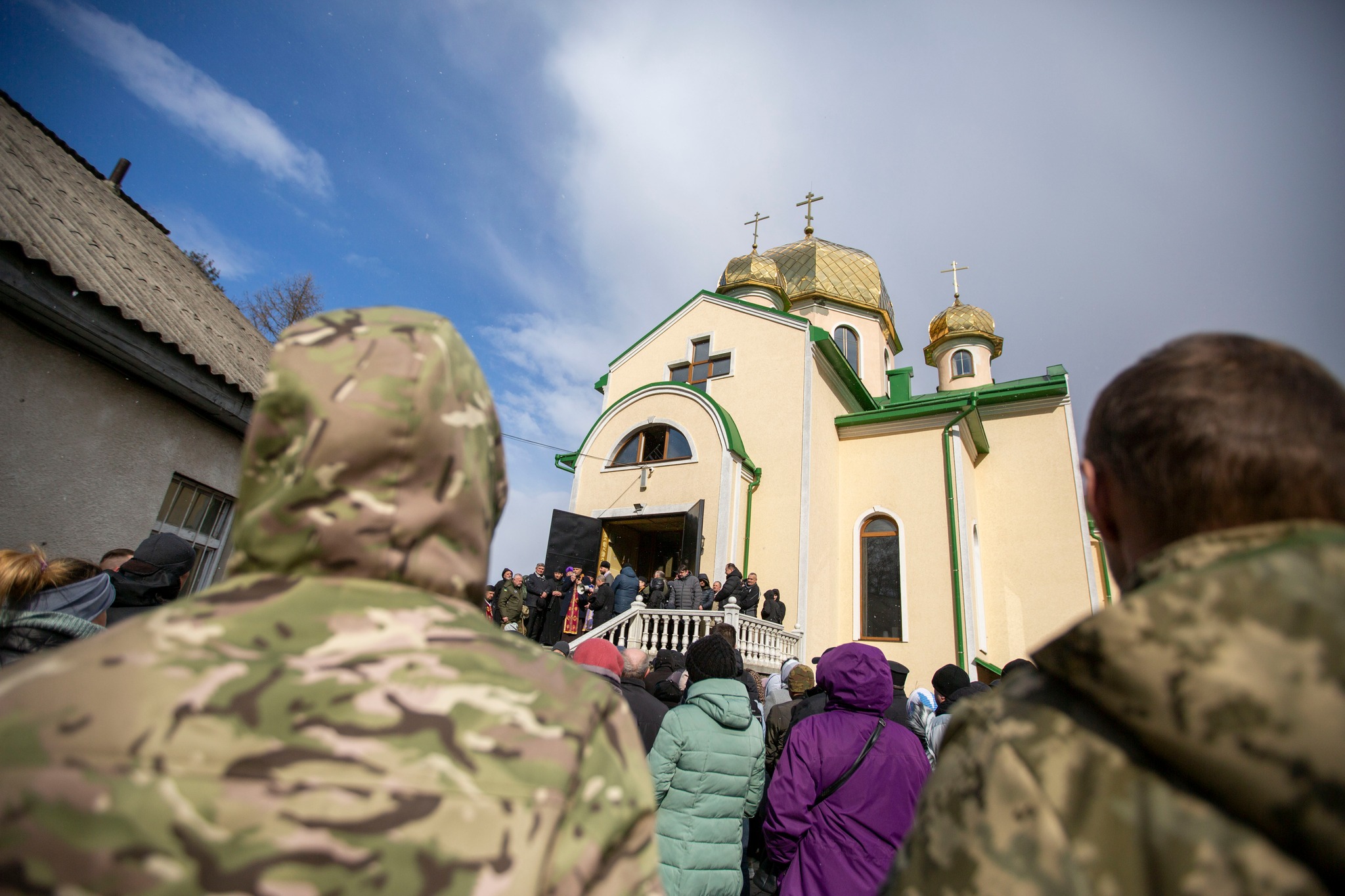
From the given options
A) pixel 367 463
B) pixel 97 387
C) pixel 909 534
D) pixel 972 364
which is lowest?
pixel 367 463

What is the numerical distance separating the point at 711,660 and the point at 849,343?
18448mm

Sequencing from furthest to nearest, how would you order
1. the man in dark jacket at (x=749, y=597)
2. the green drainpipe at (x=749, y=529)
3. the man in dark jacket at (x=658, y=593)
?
the green drainpipe at (x=749, y=529) < the man in dark jacket at (x=658, y=593) < the man in dark jacket at (x=749, y=597)

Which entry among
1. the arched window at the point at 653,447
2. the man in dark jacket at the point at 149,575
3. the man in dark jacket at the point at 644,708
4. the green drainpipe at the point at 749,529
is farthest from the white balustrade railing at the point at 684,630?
the man in dark jacket at the point at 149,575

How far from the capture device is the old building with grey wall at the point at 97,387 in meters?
5.14

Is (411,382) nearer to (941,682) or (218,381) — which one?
(941,682)

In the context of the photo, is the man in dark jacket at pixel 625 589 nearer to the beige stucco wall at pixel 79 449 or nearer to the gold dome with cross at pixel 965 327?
the beige stucco wall at pixel 79 449

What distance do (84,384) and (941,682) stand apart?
7.27 m

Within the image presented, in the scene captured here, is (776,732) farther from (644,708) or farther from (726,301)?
(726,301)

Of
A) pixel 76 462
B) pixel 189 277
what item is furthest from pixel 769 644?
pixel 189 277

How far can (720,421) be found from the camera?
13.2 m

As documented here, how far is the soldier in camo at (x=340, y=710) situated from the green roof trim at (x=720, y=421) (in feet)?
39.0

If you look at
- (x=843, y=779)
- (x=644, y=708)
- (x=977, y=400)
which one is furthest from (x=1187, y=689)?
(x=977, y=400)

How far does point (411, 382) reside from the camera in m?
1.11

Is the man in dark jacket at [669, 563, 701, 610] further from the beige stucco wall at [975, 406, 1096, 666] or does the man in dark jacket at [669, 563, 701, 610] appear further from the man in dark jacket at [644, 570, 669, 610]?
the beige stucco wall at [975, 406, 1096, 666]
